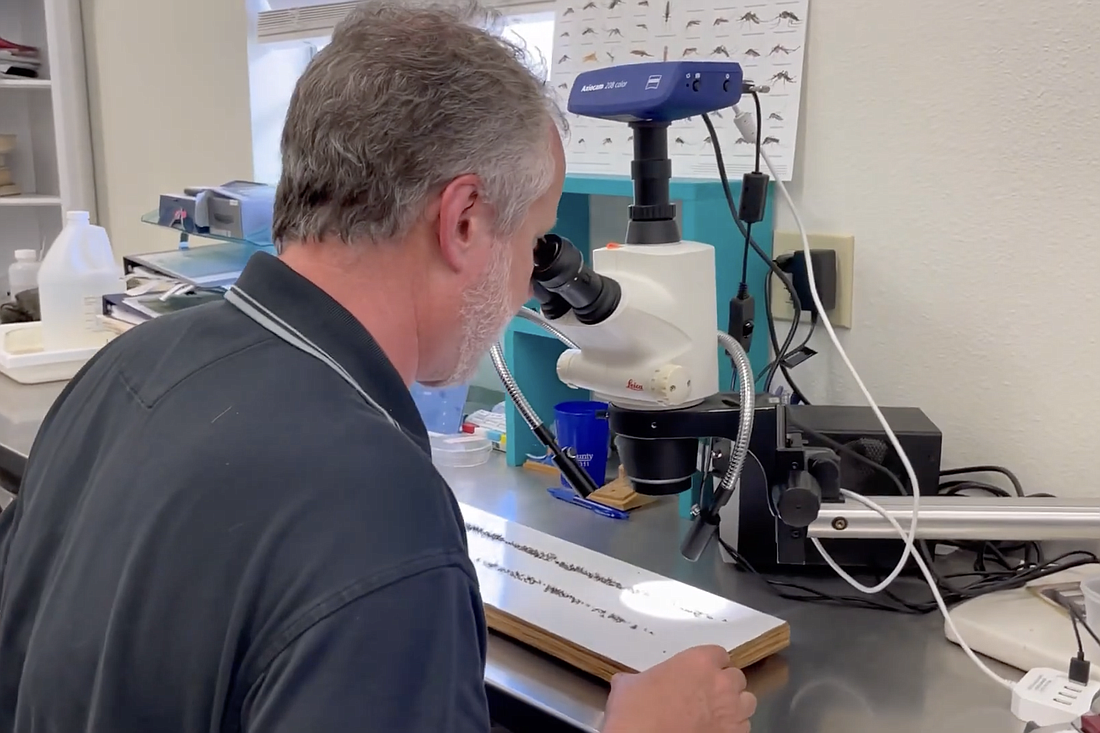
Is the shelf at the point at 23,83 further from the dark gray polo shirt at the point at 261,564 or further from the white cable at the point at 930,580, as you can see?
the white cable at the point at 930,580

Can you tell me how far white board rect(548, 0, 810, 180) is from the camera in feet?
4.63

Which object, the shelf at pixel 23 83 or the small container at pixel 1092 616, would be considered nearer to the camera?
the small container at pixel 1092 616

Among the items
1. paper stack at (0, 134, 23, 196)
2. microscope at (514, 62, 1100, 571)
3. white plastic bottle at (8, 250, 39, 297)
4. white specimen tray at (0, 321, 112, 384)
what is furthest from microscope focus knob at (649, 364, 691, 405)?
paper stack at (0, 134, 23, 196)

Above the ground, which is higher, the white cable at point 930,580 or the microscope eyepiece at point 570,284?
the microscope eyepiece at point 570,284

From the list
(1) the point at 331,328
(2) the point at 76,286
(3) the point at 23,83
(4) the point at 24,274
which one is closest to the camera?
(1) the point at 331,328

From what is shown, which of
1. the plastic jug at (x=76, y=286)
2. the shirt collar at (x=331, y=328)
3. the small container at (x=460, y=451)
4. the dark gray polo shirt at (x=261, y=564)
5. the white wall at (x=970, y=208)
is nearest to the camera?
the dark gray polo shirt at (x=261, y=564)

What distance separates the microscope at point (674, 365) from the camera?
95 centimetres

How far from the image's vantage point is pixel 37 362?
1887 mm

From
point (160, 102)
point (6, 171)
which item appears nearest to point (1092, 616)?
point (160, 102)

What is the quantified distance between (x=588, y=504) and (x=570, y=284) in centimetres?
58

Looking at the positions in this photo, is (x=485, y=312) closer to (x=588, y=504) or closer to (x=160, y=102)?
(x=588, y=504)

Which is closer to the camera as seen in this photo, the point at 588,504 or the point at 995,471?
the point at 995,471

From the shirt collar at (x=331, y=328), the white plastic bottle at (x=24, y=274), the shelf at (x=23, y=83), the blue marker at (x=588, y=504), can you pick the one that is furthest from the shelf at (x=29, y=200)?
the shirt collar at (x=331, y=328)

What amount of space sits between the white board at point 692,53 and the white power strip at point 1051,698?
2.45 ft
